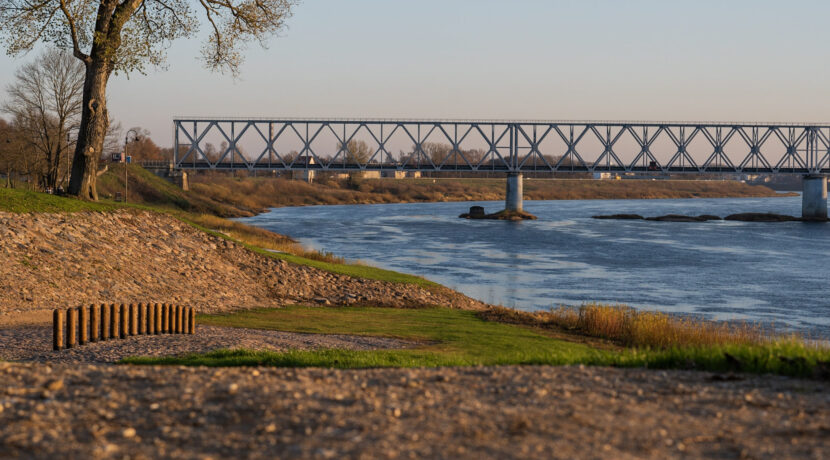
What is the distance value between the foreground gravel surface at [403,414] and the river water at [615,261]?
953 inches

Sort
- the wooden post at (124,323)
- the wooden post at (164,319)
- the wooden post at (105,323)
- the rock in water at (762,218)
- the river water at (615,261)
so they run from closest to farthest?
the wooden post at (105,323)
the wooden post at (124,323)
the wooden post at (164,319)
the river water at (615,261)
the rock in water at (762,218)

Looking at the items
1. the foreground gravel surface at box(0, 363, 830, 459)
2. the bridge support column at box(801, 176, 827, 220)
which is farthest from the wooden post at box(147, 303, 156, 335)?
the bridge support column at box(801, 176, 827, 220)

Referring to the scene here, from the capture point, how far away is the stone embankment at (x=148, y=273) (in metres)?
26.1

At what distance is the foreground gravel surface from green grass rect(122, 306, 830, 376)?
0.97 meters

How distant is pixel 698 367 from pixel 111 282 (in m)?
21.2

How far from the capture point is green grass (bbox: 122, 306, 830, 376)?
13.5 m

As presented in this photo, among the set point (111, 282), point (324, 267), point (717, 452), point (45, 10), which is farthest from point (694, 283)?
point (717, 452)

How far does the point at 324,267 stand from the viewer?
1475 inches

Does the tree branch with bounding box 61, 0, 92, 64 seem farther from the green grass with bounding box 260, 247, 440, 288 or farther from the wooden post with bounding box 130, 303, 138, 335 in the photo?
the wooden post with bounding box 130, 303, 138, 335

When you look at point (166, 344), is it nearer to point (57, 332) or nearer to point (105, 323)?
point (105, 323)

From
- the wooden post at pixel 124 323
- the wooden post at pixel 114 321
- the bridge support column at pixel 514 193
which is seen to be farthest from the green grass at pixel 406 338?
the bridge support column at pixel 514 193

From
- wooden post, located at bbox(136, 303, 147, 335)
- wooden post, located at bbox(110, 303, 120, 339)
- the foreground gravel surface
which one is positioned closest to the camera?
the foreground gravel surface

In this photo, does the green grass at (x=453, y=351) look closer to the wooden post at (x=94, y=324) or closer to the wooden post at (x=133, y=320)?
the wooden post at (x=94, y=324)

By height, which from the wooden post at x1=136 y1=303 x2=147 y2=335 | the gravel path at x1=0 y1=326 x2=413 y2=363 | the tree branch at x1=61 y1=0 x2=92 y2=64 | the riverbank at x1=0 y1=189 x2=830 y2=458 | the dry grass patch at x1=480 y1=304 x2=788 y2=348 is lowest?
the dry grass patch at x1=480 y1=304 x2=788 y2=348
